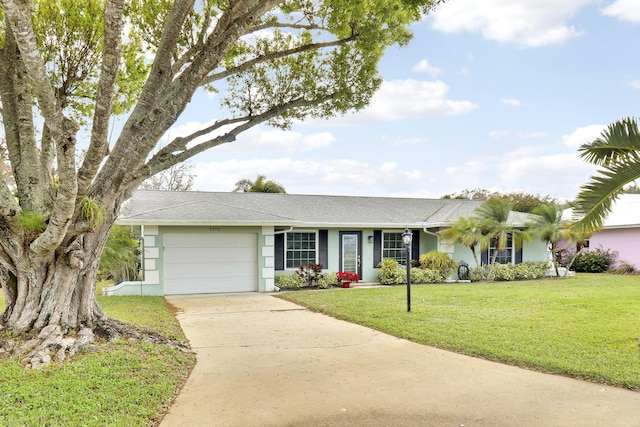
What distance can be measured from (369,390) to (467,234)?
12669 millimetres

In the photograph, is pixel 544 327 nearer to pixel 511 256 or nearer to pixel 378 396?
pixel 378 396

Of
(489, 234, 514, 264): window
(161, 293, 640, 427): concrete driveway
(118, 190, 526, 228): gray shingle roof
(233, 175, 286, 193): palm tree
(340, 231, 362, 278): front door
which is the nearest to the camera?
(161, 293, 640, 427): concrete driveway

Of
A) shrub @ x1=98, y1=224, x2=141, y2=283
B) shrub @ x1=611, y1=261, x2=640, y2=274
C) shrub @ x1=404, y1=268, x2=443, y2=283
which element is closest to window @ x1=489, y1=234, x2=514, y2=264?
shrub @ x1=404, y1=268, x2=443, y2=283

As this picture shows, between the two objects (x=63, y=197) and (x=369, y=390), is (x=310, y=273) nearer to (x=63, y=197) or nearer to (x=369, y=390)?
(x=369, y=390)

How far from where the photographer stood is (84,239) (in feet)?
22.2

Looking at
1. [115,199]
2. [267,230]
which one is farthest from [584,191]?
[267,230]

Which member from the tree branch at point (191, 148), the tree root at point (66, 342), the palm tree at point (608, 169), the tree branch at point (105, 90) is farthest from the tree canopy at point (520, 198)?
the tree branch at point (105, 90)

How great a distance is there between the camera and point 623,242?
21875 millimetres

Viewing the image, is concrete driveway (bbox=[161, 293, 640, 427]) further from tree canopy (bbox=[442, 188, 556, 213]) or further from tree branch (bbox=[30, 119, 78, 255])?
tree canopy (bbox=[442, 188, 556, 213])

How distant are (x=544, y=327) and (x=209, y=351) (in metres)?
5.83

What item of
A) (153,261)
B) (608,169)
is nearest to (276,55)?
(608,169)

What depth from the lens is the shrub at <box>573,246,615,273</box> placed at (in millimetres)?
21938

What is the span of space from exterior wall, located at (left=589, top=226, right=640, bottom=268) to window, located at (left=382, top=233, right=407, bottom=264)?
11588mm

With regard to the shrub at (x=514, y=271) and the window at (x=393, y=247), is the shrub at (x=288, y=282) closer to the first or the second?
the window at (x=393, y=247)
